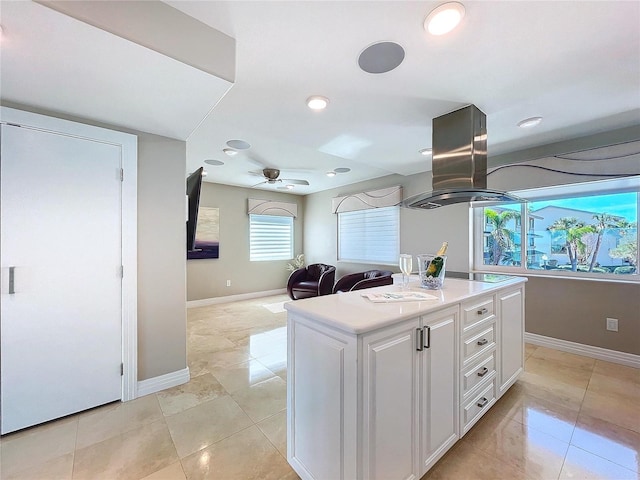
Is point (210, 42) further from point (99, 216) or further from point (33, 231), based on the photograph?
point (33, 231)

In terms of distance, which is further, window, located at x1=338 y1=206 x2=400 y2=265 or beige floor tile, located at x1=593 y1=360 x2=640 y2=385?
window, located at x1=338 y1=206 x2=400 y2=265

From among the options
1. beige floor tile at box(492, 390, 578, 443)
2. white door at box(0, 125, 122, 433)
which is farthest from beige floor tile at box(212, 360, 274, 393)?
beige floor tile at box(492, 390, 578, 443)

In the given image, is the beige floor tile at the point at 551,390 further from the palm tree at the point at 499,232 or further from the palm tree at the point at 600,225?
the palm tree at the point at 499,232

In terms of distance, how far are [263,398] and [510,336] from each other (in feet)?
6.59

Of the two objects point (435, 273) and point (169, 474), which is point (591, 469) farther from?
point (169, 474)

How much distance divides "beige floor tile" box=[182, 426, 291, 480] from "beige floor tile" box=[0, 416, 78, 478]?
0.77m

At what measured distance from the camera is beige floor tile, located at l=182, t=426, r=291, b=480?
4.66 feet

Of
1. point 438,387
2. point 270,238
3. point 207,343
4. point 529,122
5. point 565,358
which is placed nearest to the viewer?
point 438,387

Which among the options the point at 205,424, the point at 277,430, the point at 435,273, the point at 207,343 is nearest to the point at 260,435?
the point at 277,430

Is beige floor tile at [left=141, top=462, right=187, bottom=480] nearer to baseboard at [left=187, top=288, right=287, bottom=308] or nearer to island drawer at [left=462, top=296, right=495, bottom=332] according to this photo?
island drawer at [left=462, top=296, right=495, bottom=332]

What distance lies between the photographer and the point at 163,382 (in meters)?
2.27

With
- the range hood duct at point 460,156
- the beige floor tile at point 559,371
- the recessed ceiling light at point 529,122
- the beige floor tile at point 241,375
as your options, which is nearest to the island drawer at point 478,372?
the beige floor tile at point 559,371

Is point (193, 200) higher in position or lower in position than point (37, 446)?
higher

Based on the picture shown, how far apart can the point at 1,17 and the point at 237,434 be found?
2343mm
